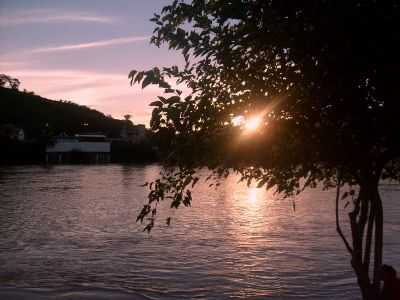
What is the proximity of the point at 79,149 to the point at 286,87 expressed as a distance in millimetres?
145583

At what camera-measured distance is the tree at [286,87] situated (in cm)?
467

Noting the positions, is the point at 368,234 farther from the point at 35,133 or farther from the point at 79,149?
the point at 35,133

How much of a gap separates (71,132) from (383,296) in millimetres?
178190

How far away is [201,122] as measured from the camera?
5.29 metres

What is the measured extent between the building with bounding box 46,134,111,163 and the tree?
144 metres

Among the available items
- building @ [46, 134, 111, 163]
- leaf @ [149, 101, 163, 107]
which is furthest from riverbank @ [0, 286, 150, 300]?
building @ [46, 134, 111, 163]

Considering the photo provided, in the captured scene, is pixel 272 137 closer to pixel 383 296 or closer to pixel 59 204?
pixel 383 296

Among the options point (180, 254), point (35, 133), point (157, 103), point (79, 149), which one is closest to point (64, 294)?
point (180, 254)

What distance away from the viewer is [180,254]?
2162 cm

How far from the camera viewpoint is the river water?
1582 centimetres

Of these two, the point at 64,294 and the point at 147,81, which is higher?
the point at 147,81

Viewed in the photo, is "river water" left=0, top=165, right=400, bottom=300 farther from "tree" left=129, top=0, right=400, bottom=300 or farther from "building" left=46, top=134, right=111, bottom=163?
"building" left=46, top=134, right=111, bottom=163

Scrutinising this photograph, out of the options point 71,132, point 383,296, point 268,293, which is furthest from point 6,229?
point 71,132

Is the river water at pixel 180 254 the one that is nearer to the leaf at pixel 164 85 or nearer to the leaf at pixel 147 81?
the leaf at pixel 164 85
